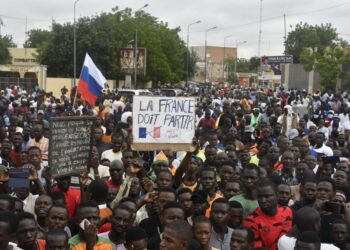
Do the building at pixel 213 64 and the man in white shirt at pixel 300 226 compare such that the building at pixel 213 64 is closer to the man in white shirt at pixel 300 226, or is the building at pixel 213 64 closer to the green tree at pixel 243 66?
the green tree at pixel 243 66

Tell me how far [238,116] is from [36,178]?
9532 mm

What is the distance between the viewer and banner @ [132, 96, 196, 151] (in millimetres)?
8648

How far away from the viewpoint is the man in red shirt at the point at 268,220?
227 inches

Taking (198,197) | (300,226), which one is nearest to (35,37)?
(198,197)

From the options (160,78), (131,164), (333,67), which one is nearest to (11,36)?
(160,78)

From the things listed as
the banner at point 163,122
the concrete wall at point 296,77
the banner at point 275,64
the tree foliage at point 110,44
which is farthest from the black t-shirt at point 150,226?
the concrete wall at point 296,77

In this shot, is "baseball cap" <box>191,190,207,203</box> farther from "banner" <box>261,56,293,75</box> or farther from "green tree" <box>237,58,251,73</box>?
"green tree" <box>237,58,251,73</box>

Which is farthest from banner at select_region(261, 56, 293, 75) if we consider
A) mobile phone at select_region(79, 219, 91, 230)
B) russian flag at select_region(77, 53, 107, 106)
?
mobile phone at select_region(79, 219, 91, 230)

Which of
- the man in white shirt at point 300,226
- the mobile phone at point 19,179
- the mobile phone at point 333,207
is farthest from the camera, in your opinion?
the mobile phone at point 19,179

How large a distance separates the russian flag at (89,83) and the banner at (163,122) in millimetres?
2868

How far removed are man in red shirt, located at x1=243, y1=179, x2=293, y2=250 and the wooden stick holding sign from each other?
6.62ft

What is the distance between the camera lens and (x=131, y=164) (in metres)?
7.68

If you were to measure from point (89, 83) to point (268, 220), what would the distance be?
20.9 ft

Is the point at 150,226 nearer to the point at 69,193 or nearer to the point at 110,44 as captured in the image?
the point at 69,193
